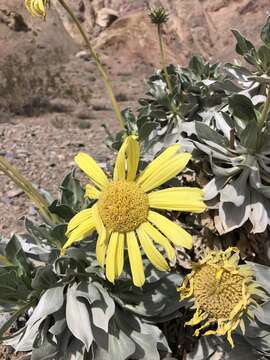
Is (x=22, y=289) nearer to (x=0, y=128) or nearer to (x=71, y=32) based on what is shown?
(x=0, y=128)

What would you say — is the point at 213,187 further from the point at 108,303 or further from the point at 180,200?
the point at 108,303

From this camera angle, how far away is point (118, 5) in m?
22.8

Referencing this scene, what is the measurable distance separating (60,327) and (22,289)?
0.28 meters

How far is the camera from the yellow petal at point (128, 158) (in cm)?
182

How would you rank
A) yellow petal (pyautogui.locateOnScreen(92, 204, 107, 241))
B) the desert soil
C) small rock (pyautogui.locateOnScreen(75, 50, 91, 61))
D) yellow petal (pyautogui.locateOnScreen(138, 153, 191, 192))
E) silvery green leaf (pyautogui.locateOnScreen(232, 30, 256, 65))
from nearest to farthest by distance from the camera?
yellow petal (pyautogui.locateOnScreen(92, 204, 107, 241)), yellow petal (pyautogui.locateOnScreen(138, 153, 191, 192)), silvery green leaf (pyautogui.locateOnScreen(232, 30, 256, 65)), the desert soil, small rock (pyautogui.locateOnScreen(75, 50, 91, 61))

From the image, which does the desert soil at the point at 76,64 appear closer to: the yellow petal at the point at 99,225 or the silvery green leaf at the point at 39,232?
the silvery green leaf at the point at 39,232

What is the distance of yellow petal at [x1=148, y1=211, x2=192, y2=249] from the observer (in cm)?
173

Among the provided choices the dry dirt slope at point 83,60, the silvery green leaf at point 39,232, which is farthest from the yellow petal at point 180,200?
the dry dirt slope at point 83,60

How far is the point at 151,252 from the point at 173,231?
4.8 inches

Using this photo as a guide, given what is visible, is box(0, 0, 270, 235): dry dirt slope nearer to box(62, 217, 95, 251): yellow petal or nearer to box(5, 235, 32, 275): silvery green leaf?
box(5, 235, 32, 275): silvery green leaf

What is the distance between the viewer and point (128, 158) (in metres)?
1.87

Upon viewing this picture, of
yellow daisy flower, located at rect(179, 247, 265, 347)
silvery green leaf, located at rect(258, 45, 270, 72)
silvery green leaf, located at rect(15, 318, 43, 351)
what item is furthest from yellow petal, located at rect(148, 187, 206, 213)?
silvery green leaf, located at rect(258, 45, 270, 72)

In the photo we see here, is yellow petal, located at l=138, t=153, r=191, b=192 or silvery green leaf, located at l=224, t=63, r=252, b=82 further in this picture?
silvery green leaf, located at l=224, t=63, r=252, b=82

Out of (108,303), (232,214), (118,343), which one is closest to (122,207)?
(108,303)
